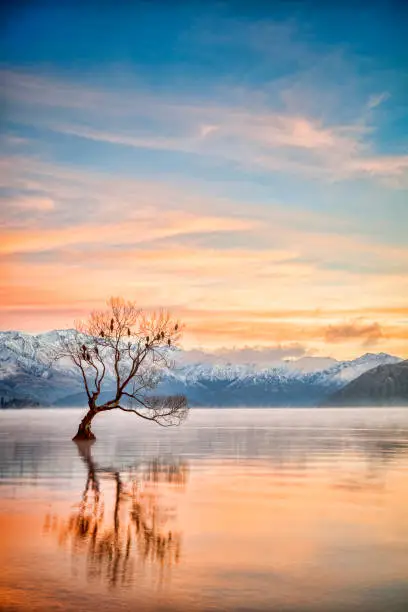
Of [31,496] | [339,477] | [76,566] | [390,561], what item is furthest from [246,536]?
[339,477]

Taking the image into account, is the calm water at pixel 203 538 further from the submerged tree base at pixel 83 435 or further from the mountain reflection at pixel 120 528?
the submerged tree base at pixel 83 435

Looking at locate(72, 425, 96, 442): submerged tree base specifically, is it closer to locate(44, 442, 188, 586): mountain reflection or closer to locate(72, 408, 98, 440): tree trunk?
locate(72, 408, 98, 440): tree trunk

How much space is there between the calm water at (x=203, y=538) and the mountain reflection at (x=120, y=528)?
0.03m

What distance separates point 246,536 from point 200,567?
3.19 m

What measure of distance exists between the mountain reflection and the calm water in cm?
3

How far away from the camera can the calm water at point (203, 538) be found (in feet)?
36.3

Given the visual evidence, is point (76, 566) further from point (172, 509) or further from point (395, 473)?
point (395, 473)

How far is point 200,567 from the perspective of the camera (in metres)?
12.8

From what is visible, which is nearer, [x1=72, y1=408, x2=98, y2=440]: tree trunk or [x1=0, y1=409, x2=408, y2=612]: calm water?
[x1=0, y1=409, x2=408, y2=612]: calm water

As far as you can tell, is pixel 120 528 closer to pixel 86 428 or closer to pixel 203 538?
pixel 203 538

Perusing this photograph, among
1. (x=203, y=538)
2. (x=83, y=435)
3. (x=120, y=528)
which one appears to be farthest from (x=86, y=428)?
(x=203, y=538)

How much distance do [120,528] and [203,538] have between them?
5.09 feet

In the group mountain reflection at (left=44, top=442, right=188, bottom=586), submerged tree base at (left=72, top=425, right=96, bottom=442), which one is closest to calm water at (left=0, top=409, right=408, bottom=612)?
mountain reflection at (left=44, top=442, right=188, bottom=586)

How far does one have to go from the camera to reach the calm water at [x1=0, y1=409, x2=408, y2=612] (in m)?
11.1
